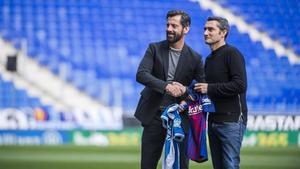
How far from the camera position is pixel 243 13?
45.3ft

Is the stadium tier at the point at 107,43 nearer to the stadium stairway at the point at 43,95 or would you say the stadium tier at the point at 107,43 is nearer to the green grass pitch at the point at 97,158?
the stadium stairway at the point at 43,95

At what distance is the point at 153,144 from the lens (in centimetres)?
465

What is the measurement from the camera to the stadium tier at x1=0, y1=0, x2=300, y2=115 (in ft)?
42.6

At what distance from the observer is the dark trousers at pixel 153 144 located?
4.62 m

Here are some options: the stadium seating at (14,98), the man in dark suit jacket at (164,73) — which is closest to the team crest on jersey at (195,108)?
the man in dark suit jacket at (164,73)

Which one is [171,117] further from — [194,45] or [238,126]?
[194,45]

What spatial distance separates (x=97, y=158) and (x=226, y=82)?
214 inches

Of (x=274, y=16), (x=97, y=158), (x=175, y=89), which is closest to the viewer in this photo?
(x=175, y=89)

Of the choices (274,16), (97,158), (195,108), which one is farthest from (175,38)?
(274,16)

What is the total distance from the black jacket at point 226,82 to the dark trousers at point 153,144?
0.34 m

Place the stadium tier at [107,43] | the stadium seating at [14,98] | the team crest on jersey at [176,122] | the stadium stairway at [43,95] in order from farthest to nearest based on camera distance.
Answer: the stadium tier at [107,43]
the stadium seating at [14,98]
the stadium stairway at [43,95]
the team crest on jersey at [176,122]

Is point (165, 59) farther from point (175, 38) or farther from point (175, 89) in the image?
point (175, 89)

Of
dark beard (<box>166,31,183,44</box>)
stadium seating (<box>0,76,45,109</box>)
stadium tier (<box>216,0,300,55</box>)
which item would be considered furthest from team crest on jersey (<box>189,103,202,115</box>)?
stadium tier (<box>216,0,300,55</box>)

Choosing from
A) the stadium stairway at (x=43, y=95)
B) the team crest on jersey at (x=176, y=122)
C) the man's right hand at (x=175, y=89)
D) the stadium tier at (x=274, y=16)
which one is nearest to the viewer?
the man's right hand at (x=175, y=89)
